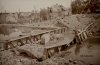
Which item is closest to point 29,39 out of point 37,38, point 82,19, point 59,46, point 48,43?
point 37,38

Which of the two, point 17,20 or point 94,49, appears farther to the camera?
point 17,20

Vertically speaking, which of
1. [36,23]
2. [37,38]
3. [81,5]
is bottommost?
[37,38]

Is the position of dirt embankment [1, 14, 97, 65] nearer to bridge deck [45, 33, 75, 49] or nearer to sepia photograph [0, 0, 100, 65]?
sepia photograph [0, 0, 100, 65]

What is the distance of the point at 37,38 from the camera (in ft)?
8.44

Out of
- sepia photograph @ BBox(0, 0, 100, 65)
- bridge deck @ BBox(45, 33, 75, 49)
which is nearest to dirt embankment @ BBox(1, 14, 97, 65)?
sepia photograph @ BBox(0, 0, 100, 65)

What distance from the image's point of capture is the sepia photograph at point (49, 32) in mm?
2506

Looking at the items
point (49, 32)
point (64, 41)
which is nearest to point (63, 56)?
point (64, 41)

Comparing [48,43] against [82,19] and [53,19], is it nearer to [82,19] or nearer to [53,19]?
[53,19]

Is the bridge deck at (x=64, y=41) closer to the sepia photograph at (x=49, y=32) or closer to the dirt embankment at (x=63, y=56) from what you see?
the sepia photograph at (x=49, y=32)

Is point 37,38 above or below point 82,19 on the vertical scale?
below

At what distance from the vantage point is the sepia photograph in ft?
8.22

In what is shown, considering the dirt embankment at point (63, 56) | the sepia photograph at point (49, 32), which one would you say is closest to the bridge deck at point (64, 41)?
the sepia photograph at point (49, 32)

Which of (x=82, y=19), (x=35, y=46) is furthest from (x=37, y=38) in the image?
(x=82, y=19)

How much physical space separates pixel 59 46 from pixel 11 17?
2.88 ft
